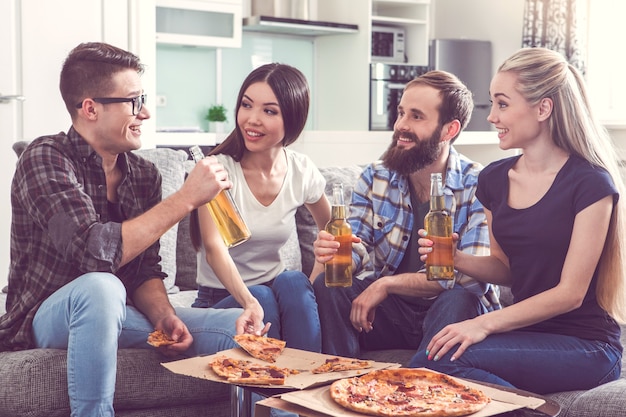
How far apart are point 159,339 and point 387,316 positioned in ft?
2.14

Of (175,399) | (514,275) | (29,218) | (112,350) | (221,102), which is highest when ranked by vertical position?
(221,102)

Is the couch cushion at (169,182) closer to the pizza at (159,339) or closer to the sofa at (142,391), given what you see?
the sofa at (142,391)

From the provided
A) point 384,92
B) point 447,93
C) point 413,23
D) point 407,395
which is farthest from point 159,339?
point 413,23

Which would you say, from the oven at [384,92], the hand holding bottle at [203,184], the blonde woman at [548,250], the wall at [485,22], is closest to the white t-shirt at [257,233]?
the hand holding bottle at [203,184]

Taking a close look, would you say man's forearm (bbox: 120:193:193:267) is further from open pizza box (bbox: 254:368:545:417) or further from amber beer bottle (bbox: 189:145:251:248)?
open pizza box (bbox: 254:368:545:417)

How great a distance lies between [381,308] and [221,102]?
4.11 metres

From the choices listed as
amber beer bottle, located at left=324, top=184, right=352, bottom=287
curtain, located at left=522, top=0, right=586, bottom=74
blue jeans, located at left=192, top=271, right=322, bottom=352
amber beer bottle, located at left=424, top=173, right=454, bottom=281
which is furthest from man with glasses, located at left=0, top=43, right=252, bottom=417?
curtain, located at left=522, top=0, right=586, bottom=74

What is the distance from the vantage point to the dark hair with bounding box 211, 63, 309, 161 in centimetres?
254

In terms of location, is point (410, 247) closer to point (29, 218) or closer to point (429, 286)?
point (429, 286)

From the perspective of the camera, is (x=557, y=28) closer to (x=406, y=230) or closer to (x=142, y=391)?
(x=406, y=230)

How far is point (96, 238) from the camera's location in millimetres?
1981

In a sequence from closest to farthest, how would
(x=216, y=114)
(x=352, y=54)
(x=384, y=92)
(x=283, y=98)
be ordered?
(x=283, y=98) → (x=216, y=114) → (x=384, y=92) → (x=352, y=54)

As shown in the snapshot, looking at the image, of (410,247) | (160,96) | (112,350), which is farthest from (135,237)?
(160,96)

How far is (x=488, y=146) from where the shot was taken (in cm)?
593
